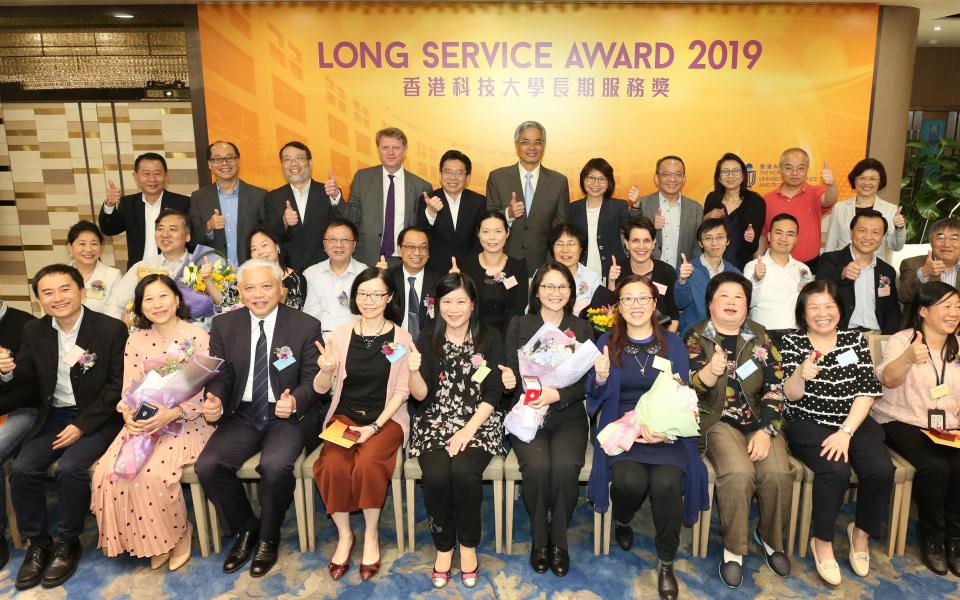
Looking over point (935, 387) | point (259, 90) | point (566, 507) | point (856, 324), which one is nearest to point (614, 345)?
point (566, 507)

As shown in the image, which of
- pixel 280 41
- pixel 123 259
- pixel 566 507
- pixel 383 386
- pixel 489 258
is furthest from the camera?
pixel 123 259

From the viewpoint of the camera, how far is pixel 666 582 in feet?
9.14

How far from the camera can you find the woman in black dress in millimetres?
2883

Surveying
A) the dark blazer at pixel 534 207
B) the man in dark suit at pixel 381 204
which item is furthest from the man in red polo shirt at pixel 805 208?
the man in dark suit at pixel 381 204

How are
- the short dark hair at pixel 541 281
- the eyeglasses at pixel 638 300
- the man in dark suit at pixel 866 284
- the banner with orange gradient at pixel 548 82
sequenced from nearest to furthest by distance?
the eyeglasses at pixel 638 300
the short dark hair at pixel 541 281
the man in dark suit at pixel 866 284
the banner with orange gradient at pixel 548 82

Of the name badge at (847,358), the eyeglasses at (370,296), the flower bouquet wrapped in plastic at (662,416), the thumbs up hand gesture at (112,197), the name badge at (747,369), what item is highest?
the thumbs up hand gesture at (112,197)

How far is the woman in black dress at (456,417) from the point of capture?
288cm

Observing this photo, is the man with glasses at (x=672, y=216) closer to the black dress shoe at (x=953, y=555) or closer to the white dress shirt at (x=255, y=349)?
the black dress shoe at (x=953, y=555)

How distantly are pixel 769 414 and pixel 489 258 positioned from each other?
5.92ft

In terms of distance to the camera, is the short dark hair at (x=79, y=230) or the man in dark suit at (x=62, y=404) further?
the short dark hair at (x=79, y=230)

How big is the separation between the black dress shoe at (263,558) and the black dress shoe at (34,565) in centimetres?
96

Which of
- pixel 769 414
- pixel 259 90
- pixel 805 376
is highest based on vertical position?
pixel 259 90

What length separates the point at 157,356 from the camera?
9.81 feet

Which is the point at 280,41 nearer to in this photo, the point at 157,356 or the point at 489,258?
the point at 489,258
